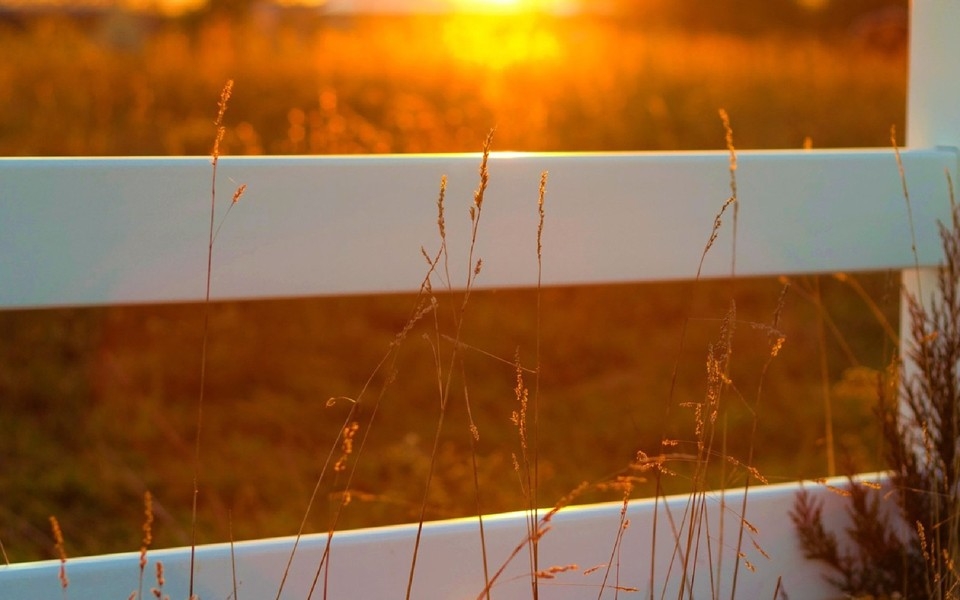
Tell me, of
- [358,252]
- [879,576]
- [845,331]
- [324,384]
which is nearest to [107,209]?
[358,252]

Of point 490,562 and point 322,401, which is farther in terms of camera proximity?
point 322,401

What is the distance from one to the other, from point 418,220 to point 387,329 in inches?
102

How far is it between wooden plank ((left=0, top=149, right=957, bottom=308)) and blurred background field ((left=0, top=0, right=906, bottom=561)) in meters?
0.07

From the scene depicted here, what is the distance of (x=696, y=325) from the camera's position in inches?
173

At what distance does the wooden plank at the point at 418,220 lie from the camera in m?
1.51

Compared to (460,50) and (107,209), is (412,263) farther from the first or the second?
(460,50)

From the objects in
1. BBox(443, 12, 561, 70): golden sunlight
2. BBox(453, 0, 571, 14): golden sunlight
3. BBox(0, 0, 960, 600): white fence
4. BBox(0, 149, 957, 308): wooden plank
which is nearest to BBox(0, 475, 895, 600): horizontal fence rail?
BBox(0, 0, 960, 600): white fence

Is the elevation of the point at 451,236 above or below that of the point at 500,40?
below

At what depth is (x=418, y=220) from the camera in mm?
1681

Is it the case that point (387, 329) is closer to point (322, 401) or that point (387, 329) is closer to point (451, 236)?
point (322, 401)

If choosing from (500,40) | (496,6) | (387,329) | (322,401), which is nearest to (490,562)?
(322,401)

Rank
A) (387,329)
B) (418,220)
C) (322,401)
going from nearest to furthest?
(418,220) < (322,401) < (387,329)

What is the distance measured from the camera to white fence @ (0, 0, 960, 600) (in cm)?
151

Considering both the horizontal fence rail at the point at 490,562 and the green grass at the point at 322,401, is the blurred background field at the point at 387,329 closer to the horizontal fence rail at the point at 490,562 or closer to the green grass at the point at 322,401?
the green grass at the point at 322,401
